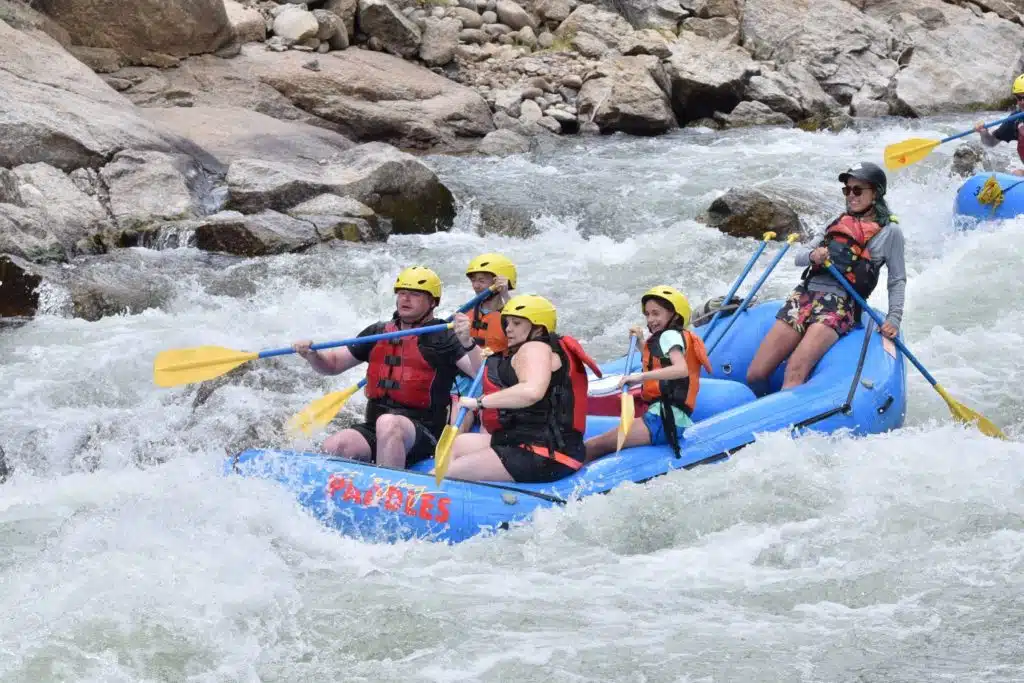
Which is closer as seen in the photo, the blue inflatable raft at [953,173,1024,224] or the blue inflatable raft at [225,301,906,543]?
the blue inflatable raft at [225,301,906,543]

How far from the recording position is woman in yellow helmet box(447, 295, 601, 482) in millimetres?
4781

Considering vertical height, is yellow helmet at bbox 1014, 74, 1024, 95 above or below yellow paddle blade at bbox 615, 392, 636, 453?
above

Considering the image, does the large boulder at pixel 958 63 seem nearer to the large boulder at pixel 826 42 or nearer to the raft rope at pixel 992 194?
the large boulder at pixel 826 42

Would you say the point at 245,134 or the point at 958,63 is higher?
the point at 958,63

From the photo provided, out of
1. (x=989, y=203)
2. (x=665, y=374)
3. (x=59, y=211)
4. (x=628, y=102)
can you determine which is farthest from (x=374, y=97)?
(x=665, y=374)

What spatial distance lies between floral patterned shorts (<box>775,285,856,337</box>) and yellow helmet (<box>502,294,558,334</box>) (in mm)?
1601

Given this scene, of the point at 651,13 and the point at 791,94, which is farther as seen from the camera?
the point at 651,13

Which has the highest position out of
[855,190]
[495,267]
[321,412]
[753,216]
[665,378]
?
[855,190]

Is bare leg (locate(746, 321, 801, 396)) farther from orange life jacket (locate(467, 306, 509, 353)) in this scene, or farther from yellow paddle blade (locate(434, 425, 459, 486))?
yellow paddle blade (locate(434, 425, 459, 486))

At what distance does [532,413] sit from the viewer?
4.89 m

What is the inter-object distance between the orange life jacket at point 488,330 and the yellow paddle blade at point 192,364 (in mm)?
1059

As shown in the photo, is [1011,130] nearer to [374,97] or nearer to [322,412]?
[322,412]

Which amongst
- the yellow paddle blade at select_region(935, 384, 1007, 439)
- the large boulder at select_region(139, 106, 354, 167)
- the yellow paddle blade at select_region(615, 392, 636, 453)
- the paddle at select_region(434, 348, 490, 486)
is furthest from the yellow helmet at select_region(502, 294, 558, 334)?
the large boulder at select_region(139, 106, 354, 167)

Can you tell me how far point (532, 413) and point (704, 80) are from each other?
35.9ft
